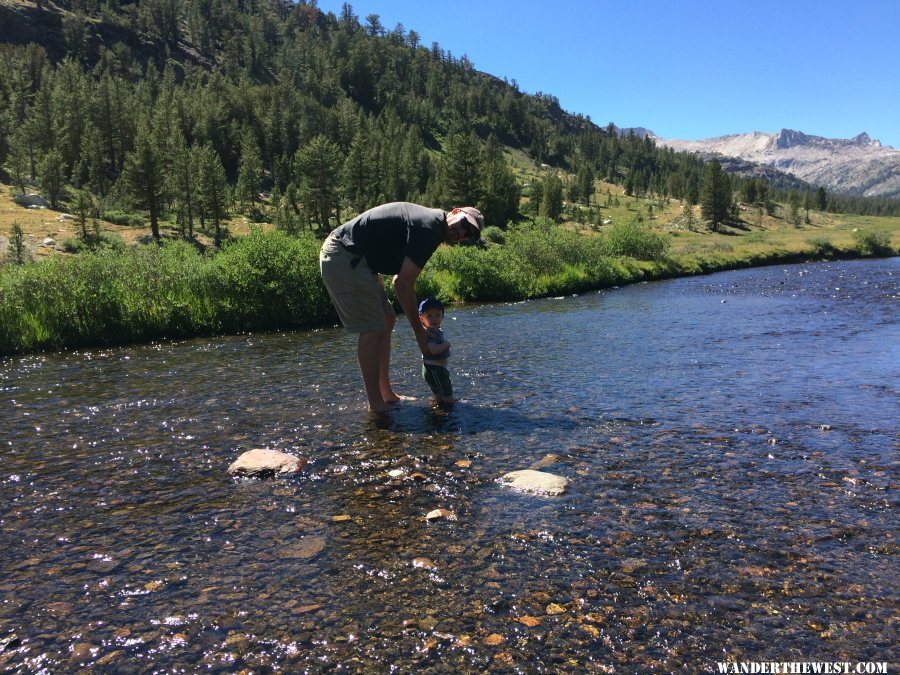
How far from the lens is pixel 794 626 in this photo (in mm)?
4363

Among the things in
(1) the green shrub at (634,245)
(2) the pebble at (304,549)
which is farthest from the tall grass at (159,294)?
(1) the green shrub at (634,245)

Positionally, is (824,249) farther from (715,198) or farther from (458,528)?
(458,528)

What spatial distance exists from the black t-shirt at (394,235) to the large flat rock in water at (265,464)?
10.7ft

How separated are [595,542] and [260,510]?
11.7 feet

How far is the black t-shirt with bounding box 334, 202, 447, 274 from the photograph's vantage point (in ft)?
28.5

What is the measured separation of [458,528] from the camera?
19.5ft

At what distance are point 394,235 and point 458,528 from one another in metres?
4.74

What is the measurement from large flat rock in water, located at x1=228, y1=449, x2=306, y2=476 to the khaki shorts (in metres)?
2.46

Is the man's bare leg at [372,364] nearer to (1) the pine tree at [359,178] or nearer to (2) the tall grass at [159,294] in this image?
(2) the tall grass at [159,294]

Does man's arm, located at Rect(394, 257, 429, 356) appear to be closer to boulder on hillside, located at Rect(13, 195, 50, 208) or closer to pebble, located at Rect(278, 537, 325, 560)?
pebble, located at Rect(278, 537, 325, 560)

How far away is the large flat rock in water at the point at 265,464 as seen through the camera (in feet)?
24.4

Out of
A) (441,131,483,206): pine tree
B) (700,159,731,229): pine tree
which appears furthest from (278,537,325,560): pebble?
(700,159,731,229): pine tree

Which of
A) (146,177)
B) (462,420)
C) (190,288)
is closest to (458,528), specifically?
(462,420)

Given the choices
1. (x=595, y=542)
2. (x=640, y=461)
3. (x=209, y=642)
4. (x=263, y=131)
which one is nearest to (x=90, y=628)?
(x=209, y=642)
